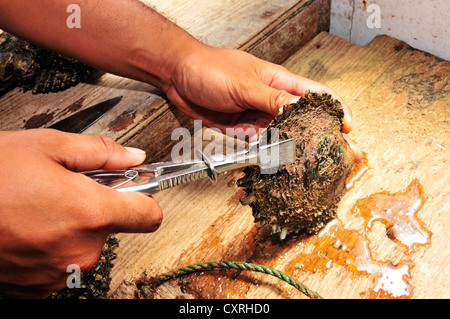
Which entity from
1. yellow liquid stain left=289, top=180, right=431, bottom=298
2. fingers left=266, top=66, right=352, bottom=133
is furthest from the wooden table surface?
fingers left=266, top=66, right=352, bottom=133

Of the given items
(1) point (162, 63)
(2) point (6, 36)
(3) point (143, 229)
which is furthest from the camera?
(2) point (6, 36)

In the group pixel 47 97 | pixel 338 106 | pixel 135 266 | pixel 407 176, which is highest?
pixel 338 106

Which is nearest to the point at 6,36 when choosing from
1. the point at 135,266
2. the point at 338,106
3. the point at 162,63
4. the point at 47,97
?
the point at 47,97

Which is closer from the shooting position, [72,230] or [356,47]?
[72,230]

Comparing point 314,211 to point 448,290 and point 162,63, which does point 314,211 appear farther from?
point 162,63

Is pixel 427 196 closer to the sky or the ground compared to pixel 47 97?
closer to the ground

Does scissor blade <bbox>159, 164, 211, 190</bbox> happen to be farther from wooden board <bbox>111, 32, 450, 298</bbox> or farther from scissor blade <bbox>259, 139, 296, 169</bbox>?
wooden board <bbox>111, 32, 450, 298</bbox>

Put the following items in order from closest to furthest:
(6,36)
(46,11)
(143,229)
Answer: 1. (143,229)
2. (46,11)
3. (6,36)

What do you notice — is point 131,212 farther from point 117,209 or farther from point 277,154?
point 277,154

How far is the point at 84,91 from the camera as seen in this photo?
1962 millimetres

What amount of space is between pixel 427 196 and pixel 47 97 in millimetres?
1642

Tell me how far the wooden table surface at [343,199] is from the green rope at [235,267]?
0.12ft

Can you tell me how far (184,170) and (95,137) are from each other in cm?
29

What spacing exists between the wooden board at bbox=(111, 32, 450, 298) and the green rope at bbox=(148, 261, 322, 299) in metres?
0.04
